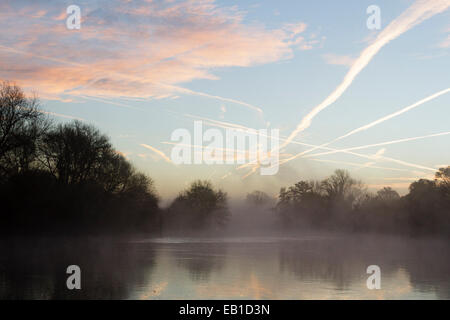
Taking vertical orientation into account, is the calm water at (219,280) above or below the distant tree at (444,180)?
below

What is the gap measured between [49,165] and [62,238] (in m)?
12.8

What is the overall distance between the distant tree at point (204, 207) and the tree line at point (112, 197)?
0.26 m

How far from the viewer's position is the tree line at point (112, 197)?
54.4m

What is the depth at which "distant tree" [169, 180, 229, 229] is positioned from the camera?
133875 millimetres

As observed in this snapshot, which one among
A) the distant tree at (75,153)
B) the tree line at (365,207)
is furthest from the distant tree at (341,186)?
the distant tree at (75,153)

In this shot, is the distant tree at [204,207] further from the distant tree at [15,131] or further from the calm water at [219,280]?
the calm water at [219,280]

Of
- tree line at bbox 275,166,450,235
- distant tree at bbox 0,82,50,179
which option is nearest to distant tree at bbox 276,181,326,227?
tree line at bbox 275,166,450,235

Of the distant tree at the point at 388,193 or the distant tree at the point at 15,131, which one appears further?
the distant tree at the point at 388,193

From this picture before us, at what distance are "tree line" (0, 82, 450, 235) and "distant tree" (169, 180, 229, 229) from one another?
26cm

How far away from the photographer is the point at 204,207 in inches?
5256

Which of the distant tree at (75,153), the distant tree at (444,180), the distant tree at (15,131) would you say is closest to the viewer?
the distant tree at (15,131)

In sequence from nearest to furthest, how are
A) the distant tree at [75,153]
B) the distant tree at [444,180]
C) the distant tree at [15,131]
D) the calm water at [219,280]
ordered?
the calm water at [219,280] < the distant tree at [15,131] < the distant tree at [75,153] < the distant tree at [444,180]
